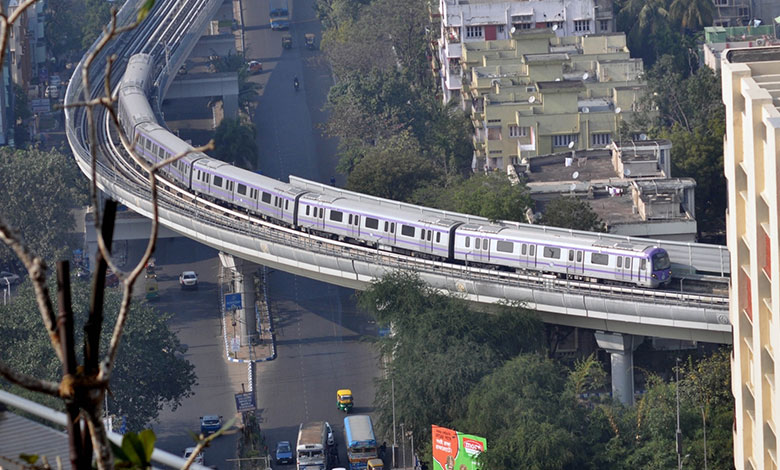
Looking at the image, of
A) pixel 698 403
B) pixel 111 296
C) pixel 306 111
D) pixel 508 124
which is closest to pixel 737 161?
pixel 698 403

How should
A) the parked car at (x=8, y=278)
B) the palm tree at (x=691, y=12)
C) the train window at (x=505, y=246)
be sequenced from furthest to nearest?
the palm tree at (x=691, y=12) < the parked car at (x=8, y=278) < the train window at (x=505, y=246)

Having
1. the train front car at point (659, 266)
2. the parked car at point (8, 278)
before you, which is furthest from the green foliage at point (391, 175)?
the train front car at point (659, 266)

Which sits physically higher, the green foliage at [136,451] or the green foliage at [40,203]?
the green foliage at [136,451]

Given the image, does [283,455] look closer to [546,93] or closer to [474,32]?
[546,93]

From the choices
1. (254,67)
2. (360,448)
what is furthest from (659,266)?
(254,67)

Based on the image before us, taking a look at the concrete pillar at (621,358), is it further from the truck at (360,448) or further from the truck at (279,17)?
the truck at (279,17)

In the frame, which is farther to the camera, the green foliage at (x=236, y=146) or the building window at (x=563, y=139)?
the green foliage at (x=236, y=146)
